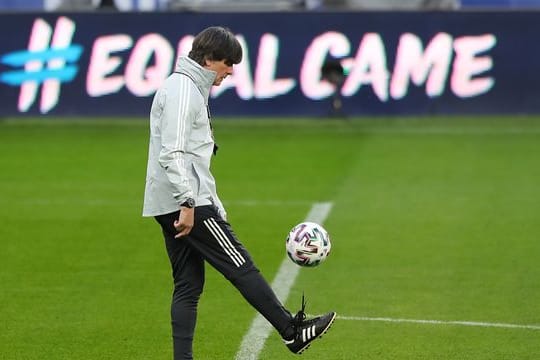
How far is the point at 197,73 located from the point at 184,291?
120 cm

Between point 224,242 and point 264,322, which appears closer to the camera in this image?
point 224,242

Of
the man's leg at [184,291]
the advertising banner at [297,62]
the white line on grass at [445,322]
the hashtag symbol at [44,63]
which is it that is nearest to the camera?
the man's leg at [184,291]

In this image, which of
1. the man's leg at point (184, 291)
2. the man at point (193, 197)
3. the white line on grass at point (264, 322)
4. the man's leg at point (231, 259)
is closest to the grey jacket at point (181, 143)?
the man at point (193, 197)

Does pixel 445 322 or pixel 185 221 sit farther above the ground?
pixel 185 221

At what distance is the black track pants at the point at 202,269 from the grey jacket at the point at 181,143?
3.7 inches

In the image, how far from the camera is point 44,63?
21578 mm

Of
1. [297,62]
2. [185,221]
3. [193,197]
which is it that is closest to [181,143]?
[193,197]

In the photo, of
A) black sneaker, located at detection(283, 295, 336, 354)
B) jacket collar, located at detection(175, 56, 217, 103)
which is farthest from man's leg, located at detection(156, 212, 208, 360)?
jacket collar, located at detection(175, 56, 217, 103)

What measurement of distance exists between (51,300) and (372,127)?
504 inches

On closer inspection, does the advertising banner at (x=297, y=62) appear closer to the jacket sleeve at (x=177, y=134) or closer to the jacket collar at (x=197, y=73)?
the jacket collar at (x=197, y=73)

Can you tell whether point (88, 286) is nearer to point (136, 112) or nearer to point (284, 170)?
point (284, 170)

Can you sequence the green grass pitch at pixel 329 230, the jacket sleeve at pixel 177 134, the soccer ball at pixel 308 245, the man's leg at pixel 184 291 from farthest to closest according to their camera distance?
1. the green grass pitch at pixel 329 230
2. the soccer ball at pixel 308 245
3. the man's leg at pixel 184 291
4. the jacket sleeve at pixel 177 134

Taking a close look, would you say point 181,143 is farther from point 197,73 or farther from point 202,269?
point 202,269

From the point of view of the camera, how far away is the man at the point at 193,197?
6.70 m
